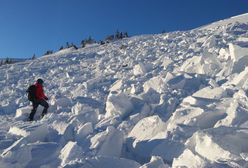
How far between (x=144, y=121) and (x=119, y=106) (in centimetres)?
170

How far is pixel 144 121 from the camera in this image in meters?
8.88

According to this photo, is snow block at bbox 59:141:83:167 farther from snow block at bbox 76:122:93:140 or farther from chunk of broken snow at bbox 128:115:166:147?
snow block at bbox 76:122:93:140

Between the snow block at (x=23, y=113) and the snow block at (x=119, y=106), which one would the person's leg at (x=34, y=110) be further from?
the snow block at (x=119, y=106)

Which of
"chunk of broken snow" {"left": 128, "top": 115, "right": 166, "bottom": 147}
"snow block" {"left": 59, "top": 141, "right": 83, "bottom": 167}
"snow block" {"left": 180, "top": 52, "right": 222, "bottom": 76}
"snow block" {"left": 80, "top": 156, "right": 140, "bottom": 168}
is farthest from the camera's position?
"snow block" {"left": 180, "top": 52, "right": 222, "bottom": 76}

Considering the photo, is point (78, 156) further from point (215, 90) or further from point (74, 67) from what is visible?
point (74, 67)

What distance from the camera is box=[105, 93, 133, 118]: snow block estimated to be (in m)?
10.4

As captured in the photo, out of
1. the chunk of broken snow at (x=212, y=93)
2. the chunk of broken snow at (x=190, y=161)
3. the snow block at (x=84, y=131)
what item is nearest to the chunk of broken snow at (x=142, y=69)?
the chunk of broken snow at (x=212, y=93)

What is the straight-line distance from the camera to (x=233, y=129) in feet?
22.4

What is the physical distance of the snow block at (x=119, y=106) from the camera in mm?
10406

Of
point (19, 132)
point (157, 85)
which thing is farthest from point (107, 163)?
point (157, 85)

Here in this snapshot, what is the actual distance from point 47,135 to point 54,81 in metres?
9.78

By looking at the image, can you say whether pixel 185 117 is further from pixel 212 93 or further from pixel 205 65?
pixel 205 65

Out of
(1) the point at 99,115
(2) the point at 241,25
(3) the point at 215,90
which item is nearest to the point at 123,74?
(1) the point at 99,115

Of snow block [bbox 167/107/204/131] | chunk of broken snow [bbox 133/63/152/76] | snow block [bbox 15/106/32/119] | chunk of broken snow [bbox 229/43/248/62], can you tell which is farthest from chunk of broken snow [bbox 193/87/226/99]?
chunk of broken snow [bbox 133/63/152/76]
